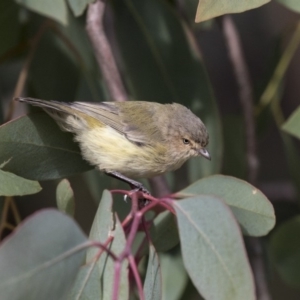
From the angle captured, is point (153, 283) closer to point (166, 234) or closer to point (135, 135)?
point (166, 234)

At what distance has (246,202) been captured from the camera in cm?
152

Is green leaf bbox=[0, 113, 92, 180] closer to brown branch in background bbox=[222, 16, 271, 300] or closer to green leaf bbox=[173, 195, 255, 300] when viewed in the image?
green leaf bbox=[173, 195, 255, 300]

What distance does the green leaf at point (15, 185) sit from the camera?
1503 millimetres

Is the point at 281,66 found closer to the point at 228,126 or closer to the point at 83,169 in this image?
the point at 228,126

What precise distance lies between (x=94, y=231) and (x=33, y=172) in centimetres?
26

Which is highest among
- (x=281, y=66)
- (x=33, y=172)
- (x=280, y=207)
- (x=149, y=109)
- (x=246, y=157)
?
(x=33, y=172)

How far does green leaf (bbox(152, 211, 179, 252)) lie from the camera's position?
5.63 feet

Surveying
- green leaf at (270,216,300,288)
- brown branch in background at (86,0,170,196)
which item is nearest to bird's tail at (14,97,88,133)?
brown branch in background at (86,0,170,196)

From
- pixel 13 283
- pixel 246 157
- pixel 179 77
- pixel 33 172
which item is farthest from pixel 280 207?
pixel 13 283

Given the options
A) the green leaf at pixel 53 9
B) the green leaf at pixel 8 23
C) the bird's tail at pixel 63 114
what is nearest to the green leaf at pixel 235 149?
the bird's tail at pixel 63 114

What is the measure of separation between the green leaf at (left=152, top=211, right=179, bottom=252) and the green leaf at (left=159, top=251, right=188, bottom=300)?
0.37 metres

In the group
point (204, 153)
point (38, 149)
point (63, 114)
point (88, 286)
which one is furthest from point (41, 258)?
point (204, 153)

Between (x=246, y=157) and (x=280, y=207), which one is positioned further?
(x=280, y=207)

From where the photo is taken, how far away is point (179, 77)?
220cm
